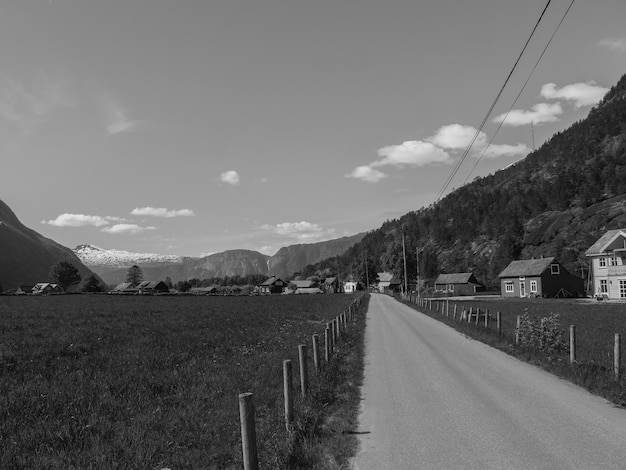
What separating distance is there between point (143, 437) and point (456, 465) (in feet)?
15.4

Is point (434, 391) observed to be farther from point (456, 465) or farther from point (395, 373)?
point (456, 465)

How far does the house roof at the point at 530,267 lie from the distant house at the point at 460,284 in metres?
30.0

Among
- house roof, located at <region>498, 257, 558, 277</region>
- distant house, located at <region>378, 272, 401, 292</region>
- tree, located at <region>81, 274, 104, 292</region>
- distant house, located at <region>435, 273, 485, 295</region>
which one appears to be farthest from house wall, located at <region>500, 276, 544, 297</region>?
tree, located at <region>81, 274, 104, 292</region>

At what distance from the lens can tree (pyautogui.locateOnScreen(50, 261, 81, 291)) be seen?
166625 millimetres

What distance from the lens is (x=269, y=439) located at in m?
7.05

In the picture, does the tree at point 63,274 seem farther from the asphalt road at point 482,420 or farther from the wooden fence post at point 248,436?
the wooden fence post at point 248,436

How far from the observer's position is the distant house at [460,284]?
119 meters

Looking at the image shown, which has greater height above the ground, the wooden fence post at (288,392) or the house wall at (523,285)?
the wooden fence post at (288,392)

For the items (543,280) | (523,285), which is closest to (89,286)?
(523,285)

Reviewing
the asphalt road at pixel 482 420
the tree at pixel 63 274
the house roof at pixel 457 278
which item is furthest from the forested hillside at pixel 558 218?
the asphalt road at pixel 482 420

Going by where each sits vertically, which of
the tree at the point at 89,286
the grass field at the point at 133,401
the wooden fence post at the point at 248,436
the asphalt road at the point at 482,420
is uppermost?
the wooden fence post at the point at 248,436

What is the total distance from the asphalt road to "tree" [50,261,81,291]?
7089 inches

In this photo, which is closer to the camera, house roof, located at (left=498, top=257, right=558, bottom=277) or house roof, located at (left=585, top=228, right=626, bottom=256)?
house roof, located at (left=585, top=228, right=626, bottom=256)

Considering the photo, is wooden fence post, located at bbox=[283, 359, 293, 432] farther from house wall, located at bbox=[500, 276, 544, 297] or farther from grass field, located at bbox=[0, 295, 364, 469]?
house wall, located at bbox=[500, 276, 544, 297]
